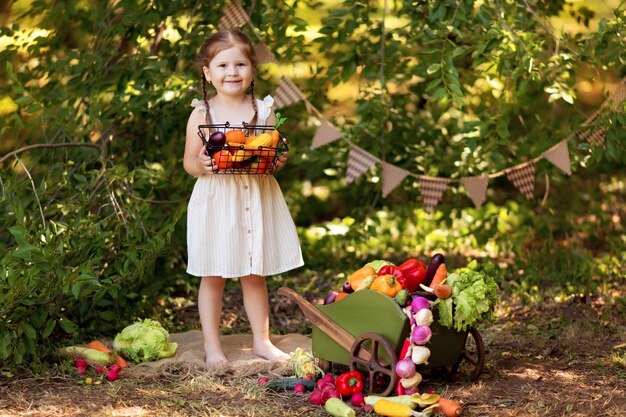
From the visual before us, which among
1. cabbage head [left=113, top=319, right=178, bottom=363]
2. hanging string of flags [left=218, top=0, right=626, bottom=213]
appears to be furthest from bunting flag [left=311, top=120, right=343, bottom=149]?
cabbage head [left=113, top=319, right=178, bottom=363]

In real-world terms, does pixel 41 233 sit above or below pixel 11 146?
below

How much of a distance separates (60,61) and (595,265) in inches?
140

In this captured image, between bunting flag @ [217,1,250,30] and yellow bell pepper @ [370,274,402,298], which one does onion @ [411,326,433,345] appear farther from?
bunting flag @ [217,1,250,30]

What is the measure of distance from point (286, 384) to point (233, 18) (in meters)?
2.22

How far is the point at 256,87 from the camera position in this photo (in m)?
5.82

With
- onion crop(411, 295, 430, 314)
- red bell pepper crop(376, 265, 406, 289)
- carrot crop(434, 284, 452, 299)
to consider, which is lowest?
onion crop(411, 295, 430, 314)

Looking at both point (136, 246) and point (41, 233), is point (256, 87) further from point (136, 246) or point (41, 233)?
point (41, 233)

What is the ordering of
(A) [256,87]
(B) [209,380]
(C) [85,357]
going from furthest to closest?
(A) [256,87] → (C) [85,357] → (B) [209,380]

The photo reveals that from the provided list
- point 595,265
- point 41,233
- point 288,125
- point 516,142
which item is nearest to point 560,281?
point 595,265

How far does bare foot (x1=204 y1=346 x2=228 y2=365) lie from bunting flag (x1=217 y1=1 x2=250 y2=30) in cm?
183

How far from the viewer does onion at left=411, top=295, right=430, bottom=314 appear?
3.62m

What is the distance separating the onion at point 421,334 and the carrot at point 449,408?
0.23 metres

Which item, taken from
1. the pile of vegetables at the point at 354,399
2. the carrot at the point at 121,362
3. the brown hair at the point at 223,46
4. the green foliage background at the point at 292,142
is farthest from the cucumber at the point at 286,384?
the brown hair at the point at 223,46

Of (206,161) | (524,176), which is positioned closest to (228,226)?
(206,161)
